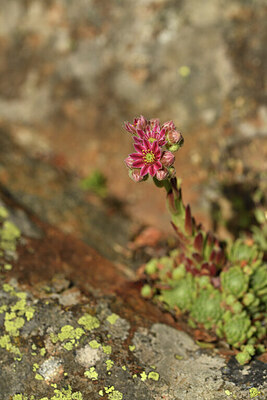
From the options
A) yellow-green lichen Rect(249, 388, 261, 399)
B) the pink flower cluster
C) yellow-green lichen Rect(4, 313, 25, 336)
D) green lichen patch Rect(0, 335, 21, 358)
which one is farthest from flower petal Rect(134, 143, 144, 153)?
yellow-green lichen Rect(249, 388, 261, 399)

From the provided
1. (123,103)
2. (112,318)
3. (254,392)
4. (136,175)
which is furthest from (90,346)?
(123,103)

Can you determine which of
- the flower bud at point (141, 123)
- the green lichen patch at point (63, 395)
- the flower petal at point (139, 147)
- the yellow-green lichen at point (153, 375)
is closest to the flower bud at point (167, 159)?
the flower petal at point (139, 147)

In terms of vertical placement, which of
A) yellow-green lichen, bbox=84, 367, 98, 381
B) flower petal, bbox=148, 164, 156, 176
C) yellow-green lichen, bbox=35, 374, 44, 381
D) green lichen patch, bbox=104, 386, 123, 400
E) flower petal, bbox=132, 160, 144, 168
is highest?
flower petal, bbox=132, 160, 144, 168

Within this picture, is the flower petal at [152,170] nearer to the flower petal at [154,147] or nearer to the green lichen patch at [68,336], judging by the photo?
the flower petal at [154,147]

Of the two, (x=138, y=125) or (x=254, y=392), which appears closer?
(x=254, y=392)

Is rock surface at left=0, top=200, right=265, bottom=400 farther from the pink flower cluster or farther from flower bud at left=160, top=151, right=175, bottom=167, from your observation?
flower bud at left=160, top=151, right=175, bottom=167

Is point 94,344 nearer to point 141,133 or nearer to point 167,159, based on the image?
point 167,159
